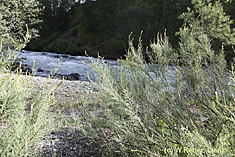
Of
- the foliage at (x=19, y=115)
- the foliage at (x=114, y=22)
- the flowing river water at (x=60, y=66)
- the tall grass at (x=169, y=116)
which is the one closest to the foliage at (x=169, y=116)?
the tall grass at (x=169, y=116)

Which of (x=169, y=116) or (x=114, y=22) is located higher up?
(x=114, y=22)

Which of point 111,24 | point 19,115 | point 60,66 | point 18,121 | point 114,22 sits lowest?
point 60,66

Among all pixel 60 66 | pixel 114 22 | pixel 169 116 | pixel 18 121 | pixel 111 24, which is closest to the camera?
pixel 18 121

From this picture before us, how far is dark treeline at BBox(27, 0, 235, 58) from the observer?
21.1 m

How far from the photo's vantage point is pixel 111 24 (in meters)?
27.3

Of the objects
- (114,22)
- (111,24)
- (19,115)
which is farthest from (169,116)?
(111,24)

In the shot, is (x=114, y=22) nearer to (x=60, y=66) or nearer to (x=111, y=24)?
(x=111, y=24)

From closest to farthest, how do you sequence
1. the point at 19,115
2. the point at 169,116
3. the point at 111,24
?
the point at 169,116
the point at 19,115
the point at 111,24

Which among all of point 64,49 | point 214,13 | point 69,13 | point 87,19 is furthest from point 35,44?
point 214,13

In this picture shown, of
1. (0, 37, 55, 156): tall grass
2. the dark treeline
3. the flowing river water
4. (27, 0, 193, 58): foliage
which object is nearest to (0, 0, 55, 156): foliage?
(0, 37, 55, 156): tall grass

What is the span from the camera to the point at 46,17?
39.5 metres

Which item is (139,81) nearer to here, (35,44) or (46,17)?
(35,44)

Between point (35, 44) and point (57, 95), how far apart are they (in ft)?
90.8

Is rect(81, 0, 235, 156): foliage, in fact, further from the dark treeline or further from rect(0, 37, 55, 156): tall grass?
the dark treeline
